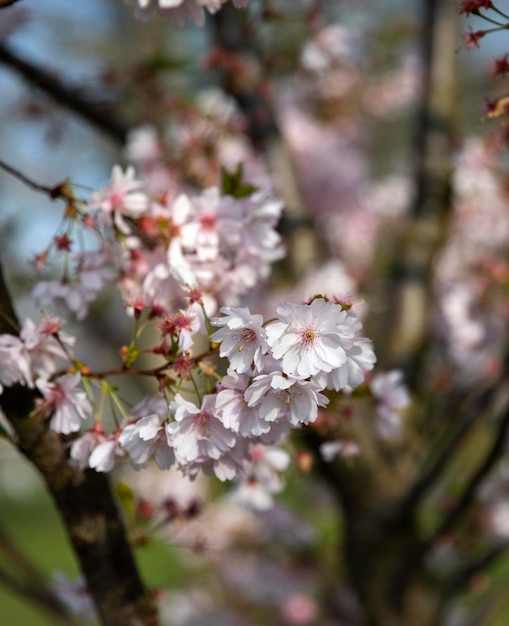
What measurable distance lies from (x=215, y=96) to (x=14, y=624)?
5.30m

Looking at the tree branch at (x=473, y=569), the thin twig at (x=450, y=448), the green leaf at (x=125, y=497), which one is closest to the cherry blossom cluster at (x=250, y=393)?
the green leaf at (x=125, y=497)

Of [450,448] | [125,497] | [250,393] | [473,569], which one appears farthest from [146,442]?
[473,569]

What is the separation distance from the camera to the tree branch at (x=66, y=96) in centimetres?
188

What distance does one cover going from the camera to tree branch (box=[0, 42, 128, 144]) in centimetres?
188

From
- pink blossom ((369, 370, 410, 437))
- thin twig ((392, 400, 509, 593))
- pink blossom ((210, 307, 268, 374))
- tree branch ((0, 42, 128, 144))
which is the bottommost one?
pink blossom ((210, 307, 268, 374))

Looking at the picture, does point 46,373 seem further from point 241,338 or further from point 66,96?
point 66,96

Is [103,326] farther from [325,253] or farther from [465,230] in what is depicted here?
[465,230]

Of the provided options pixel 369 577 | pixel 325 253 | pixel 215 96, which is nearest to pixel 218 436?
pixel 369 577

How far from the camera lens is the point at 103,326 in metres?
3.80

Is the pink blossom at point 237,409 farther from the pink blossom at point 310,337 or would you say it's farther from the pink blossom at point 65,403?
the pink blossom at point 65,403

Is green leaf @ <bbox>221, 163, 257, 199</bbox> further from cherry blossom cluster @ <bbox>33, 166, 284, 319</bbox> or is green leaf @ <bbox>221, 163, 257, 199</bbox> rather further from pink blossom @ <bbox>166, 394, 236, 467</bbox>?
pink blossom @ <bbox>166, 394, 236, 467</bbox>

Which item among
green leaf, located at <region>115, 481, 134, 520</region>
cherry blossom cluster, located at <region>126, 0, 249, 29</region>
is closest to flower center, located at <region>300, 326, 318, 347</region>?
cherry blossom cluster, located at <region>126, 0, 249, 29</region>

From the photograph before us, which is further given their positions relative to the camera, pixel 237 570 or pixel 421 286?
pixel 237 570

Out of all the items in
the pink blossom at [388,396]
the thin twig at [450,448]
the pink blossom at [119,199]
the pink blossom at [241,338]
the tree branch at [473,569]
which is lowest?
the pink blossom at [241,338]
